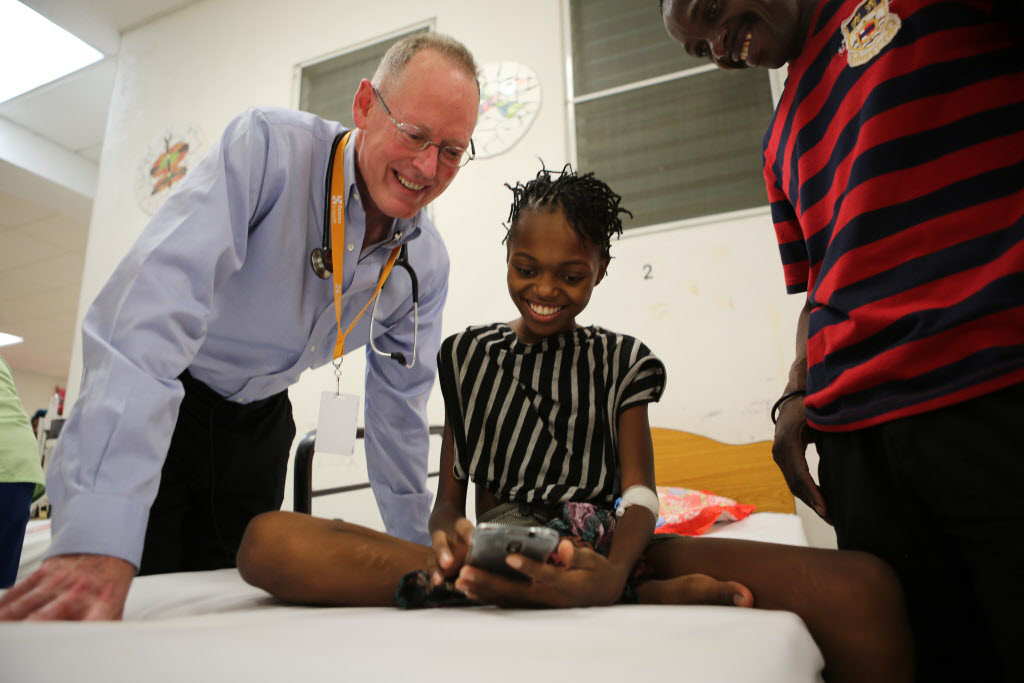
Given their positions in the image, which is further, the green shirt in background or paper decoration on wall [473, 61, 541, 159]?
paper decoration on wall [473, 61, 541, 159]

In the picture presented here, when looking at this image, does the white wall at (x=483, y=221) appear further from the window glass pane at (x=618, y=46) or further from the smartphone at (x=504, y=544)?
the smartphone at (x=504, y=544)

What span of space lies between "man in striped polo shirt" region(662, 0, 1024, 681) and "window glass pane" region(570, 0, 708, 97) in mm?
2351

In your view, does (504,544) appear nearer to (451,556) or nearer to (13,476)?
(451,556)

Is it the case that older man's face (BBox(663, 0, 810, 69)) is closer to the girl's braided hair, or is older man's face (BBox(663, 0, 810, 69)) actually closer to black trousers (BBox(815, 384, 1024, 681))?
the girl's braided hair

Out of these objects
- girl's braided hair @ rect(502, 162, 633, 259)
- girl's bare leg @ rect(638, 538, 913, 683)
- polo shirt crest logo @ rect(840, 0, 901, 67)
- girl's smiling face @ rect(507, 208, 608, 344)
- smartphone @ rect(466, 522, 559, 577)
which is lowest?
girl's bare leg @ rect(638, 538, 913, 683)

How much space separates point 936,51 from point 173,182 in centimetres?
433

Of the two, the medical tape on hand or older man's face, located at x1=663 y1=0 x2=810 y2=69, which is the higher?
older man's face, located at x1=663 y1=0 x2=810 y2=69

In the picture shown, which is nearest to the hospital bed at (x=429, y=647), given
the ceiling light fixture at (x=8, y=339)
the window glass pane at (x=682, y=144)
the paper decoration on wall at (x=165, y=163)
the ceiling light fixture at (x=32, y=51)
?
the window glass pane at (x=682, y=144)

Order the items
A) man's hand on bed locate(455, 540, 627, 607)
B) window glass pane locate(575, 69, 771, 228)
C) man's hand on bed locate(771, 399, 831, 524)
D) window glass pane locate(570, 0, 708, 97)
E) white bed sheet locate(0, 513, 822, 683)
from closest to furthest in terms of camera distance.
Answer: white bed sheet locate(0, 513, 822, 683) → man's hand on bed locate(455, 540, 627, 607) → man's hand on bed locate(771, 399, 831, 524) → window glass pane locate(575, 69, 771, 228) → window glass pane locate(570, 0, 708, 97)

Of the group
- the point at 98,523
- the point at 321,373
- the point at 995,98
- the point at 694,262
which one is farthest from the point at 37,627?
the point at 321,373

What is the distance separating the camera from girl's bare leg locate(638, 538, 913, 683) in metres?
0.79

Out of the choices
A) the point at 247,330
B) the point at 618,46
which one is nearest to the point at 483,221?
the point at 618,46

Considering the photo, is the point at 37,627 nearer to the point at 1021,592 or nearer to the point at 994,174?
the point at 1021,592

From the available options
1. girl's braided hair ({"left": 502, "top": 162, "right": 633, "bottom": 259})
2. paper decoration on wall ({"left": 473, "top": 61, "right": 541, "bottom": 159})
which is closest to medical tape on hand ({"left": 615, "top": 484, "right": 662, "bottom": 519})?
girl's braided hair ({"left": 502, "top": 162, "right": 633, "bottom": 259})
